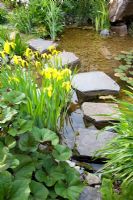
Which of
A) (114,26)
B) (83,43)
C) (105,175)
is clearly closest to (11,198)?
(105,175)

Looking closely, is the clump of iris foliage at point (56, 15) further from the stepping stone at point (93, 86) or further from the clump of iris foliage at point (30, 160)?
the clump of iris foliage at point (30, 160)

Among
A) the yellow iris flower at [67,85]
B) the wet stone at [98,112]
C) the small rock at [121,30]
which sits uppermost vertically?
the yellow iris flower at [67,85]

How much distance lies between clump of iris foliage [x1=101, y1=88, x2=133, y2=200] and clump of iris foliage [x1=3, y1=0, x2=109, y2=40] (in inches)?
140

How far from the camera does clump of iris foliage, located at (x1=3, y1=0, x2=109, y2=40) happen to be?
6122 mm

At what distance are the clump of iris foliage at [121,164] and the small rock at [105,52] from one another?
2.78 m

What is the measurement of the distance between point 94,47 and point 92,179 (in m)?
3.45

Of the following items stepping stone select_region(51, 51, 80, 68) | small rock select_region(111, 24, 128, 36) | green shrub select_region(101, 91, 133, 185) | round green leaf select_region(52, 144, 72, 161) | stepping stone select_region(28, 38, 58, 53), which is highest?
round green leaf select_region(52, 144, 72, 161)

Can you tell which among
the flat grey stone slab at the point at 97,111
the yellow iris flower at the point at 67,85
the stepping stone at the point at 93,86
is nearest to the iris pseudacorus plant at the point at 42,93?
the yellow iris flower at the point at 67,85

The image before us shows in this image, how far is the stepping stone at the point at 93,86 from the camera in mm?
4238

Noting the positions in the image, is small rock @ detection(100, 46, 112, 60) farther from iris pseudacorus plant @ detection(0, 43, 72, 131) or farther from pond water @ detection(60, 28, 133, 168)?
iris pseudacorus plant @ detection(0, 43, 72, 131)

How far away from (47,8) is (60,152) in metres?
4.30

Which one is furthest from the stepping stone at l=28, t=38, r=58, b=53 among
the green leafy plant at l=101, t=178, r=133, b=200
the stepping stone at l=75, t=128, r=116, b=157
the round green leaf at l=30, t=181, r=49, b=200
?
the round green leaf at l=30, t=181, r=49, b=200

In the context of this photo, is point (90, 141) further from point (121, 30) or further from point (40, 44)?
point (121, 30)

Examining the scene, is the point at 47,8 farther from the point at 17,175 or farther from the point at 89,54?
the point at 17,175
